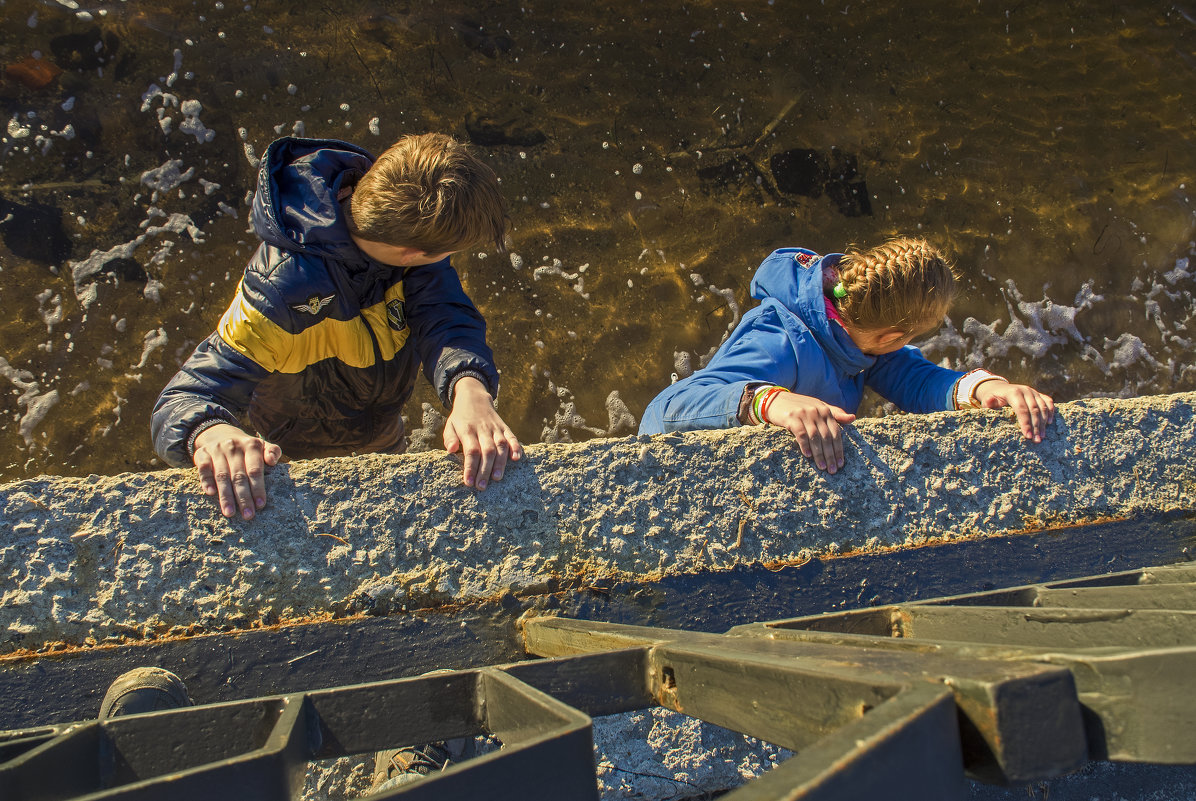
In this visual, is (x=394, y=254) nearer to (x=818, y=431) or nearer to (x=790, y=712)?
(x=818, y=431)

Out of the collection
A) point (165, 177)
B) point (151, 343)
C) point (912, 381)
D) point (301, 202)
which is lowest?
point (912, 381)

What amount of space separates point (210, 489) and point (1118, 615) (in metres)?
1.38

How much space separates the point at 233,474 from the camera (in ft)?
4.34

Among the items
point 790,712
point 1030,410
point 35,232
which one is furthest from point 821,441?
point 35,232

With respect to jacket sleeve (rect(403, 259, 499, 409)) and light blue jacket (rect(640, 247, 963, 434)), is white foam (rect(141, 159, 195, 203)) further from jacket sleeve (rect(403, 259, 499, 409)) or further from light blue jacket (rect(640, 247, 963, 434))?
light blue jacket (rect(640, 247, 963, 434))

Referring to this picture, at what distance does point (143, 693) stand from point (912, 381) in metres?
1.93

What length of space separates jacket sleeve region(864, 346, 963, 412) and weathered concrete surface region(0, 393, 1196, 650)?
371 millimetres

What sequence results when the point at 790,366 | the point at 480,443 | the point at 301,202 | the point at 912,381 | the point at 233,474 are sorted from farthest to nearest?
the point at 912,381
the point at 790,366
the point at 301,202
the point at 480,443
the point at 233,474

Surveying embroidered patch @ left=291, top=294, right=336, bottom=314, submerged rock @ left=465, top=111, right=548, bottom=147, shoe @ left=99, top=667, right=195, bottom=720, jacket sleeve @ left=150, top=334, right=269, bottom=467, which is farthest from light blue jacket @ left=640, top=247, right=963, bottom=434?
submerged rock @ left=465, top=111, right=548, bottom=147

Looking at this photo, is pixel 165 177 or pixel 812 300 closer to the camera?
pixel 812 300

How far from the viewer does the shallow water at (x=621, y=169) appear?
10.7 ft

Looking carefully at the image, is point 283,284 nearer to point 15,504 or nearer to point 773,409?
point 15,504

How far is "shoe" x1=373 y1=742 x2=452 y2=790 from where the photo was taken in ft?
4.34

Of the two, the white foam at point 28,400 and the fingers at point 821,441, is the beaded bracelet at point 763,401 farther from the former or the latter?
the white foam at point 28,400
